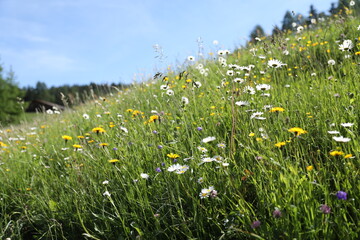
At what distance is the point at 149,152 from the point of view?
256 cm

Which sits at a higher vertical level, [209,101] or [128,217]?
[209,101]

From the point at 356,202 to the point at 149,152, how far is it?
5.00ft

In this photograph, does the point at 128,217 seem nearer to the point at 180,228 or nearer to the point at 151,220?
the point at 151,220

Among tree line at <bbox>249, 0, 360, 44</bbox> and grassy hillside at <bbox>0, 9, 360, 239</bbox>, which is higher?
tree line at <bbox>249, 0, 360, 44</bbox>

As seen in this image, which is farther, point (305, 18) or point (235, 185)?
point (305, 18)

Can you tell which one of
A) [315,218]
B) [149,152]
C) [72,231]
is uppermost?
[149,152]

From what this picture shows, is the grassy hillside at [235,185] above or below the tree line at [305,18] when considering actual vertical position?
below

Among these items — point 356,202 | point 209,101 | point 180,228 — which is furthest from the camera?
point 209,101

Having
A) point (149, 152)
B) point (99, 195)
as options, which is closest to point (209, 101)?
point (149, 152)

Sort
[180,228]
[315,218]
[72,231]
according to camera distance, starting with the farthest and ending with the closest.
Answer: [72,231], [180,228], [315,218]

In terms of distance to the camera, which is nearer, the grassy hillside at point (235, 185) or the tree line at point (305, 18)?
the grassy hillside at point (235, 185)

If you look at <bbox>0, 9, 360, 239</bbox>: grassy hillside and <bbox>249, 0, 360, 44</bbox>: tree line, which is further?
<bbox>249, 0, 360, 44</bbox>: tree line

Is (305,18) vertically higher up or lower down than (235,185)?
higher up

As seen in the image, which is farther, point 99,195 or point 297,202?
point 99,195
